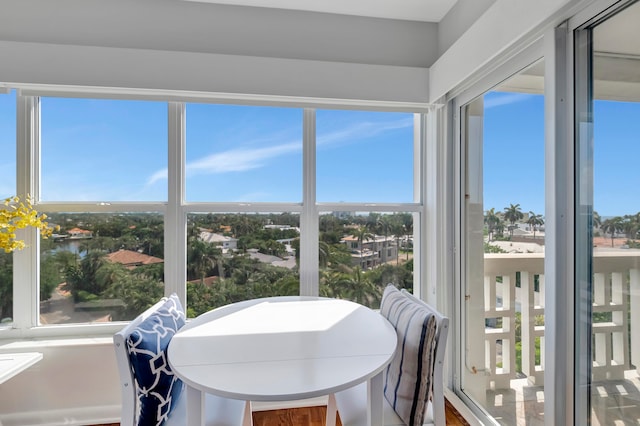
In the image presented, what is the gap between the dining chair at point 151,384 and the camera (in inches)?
44.4

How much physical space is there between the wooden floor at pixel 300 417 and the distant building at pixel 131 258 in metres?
0.92

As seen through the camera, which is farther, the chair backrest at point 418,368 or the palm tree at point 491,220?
the palm tree at point 491,220

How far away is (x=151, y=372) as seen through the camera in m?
1.16

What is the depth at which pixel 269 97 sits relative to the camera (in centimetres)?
206

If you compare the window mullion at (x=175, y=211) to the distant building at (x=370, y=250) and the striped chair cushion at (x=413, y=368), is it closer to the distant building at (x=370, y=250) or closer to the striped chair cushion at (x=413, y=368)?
the distant building at (x=370, y=250)

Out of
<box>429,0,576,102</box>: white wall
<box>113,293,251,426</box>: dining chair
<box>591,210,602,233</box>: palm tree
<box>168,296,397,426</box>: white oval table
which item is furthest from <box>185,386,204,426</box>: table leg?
<box>429,0,576,102</box>: white wall

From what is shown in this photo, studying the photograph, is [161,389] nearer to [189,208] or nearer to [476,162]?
[189,208]

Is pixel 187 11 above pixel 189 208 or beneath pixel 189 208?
above

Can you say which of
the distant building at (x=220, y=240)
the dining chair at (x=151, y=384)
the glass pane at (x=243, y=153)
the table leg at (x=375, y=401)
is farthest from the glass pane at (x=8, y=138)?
the table leg at (x=375, y=401)

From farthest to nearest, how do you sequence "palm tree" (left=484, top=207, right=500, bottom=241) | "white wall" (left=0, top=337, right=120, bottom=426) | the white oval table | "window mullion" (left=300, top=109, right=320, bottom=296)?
"window mullion" (left=300, top=109, right=320, bottom=296), "white wall" (left=0, top=337, right=120, bottom=426), "palm tree" (left=484, top=207, right=500, bottom=241), the white oval table

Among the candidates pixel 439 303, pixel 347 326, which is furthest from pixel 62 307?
pixel 439 303

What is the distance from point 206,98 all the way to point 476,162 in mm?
1648

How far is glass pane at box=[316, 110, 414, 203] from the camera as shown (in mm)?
2240

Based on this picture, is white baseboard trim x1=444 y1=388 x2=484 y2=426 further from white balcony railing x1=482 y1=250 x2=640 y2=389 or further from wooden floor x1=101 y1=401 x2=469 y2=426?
white balcony railing x1=482 y1=250 x2=640 y2=389
